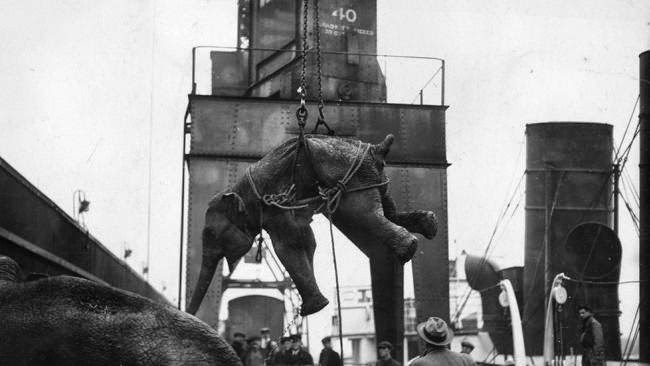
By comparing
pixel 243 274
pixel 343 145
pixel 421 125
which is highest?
pixel 421 125

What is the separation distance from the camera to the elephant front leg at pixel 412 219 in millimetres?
7234

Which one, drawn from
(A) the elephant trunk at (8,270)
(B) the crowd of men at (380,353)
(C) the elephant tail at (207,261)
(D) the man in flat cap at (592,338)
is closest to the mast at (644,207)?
(D) the man in flat cap at (592,338)

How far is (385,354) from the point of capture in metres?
9.95

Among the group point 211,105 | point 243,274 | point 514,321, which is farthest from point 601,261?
point 243,274

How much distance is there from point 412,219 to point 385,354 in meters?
3.06

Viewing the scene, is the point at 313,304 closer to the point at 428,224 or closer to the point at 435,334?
the point at 428,224

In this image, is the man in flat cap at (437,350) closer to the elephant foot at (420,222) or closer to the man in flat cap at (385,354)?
the elephant foot at (420,222)

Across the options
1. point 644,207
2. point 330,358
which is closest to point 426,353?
point 330,358

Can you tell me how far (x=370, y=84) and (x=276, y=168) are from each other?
9774 mm

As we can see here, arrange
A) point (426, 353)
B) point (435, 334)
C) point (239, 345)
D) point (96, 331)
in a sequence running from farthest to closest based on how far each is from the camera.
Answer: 1. point (239, 345)
2. point (426, 353)
3. point (435, 334)
4. point (96, 331)

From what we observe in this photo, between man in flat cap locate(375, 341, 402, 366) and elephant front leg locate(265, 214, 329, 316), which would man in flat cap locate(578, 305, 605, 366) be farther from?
elephant front leg locate(265, 214, 329, 316)

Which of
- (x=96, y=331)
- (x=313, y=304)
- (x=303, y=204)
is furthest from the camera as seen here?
(x=313, y=304)

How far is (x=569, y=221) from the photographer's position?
28016mm

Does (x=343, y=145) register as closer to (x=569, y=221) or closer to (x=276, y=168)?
(x=276, y=168)
